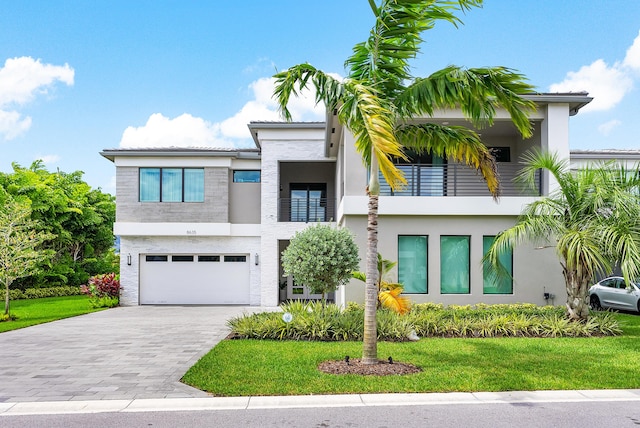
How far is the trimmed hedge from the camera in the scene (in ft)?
81.6

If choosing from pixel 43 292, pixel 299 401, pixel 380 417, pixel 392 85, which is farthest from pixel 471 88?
pixel 43 292

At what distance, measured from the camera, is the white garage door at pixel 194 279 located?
856 inches

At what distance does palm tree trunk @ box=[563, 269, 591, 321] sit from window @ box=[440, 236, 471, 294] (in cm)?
316

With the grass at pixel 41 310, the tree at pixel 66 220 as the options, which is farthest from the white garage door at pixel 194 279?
the tree at pixel 66 220

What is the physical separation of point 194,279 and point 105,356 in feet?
38.8

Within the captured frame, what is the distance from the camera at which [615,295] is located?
18.5m

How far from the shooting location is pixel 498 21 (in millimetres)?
13641

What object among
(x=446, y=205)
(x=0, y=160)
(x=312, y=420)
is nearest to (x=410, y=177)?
(x=446, y=205)

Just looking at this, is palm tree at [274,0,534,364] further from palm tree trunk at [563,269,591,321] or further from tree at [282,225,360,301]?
palm tree trunk at [563,269,591,321]

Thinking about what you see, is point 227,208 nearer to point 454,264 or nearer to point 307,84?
point 454,264

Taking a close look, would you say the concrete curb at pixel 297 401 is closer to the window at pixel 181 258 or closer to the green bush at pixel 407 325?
the green bush at pixel 407 325

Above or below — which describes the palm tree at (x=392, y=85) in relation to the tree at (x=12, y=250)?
above

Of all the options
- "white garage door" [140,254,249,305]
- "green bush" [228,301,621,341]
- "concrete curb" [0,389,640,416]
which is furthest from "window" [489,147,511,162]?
"concrete curb" [0,389,640,416]

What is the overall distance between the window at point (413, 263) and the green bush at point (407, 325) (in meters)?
2.00
